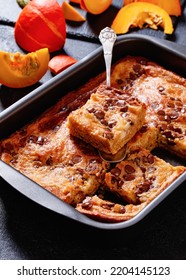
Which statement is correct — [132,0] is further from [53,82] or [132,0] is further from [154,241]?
[154,241]

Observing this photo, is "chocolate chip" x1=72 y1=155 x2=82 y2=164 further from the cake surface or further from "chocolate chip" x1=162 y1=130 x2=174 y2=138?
"chocolate chip" x1=162 y1=130 x2=174 y2=138

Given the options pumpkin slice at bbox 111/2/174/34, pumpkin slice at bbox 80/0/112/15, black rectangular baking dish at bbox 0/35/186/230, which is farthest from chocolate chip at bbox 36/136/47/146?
pumpkin slice at bbox 80/0/112/15

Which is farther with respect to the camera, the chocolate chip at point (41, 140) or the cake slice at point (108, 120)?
the chocolate chip at point (41, 140)

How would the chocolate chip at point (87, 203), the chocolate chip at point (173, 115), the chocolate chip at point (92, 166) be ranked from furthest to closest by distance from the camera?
1. the chocolate chip at point (173, 115)
2. the chocolate chip at point (92, 166)
3. the chocolate chip at point (87, 203)

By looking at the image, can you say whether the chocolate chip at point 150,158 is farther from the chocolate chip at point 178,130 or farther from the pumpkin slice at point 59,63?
the pumpkin slice at point 59,63

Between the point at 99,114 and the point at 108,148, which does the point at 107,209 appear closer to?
the point at 108,148

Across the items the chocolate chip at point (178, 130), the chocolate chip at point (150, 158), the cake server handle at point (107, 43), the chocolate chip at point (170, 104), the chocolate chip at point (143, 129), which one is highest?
the cake server handle at point (107, 43)

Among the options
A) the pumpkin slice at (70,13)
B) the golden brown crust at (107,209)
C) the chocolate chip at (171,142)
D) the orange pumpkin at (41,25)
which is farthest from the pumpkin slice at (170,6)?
the golden brown crust at (107,209)
